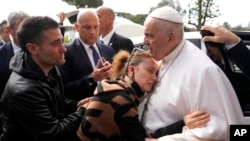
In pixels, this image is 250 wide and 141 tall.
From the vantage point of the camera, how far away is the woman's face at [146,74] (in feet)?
9.25

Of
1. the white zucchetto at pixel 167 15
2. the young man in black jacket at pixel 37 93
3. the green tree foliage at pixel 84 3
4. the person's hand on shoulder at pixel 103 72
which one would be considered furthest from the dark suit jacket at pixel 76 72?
the green tree foliage at pixel 84 3

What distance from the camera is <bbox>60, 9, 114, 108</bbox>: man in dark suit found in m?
3.69

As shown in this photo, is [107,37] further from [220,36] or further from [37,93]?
[37,93]

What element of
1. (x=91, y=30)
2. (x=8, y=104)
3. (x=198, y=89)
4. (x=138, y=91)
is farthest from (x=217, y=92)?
(x=91, y=30)

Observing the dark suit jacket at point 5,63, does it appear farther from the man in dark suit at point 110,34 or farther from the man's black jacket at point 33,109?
the man in dark suit at point 110,34

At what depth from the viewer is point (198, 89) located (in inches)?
101

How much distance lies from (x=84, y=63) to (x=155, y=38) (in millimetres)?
1538

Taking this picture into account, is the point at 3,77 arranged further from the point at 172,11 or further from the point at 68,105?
the point at 172,11

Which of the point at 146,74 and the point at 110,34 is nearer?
the point at 146,74

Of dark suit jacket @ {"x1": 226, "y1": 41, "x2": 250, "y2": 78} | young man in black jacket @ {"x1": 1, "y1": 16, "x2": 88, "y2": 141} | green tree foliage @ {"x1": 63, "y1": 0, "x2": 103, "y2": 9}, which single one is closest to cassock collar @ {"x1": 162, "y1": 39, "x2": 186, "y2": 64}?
dark suit jacket @ {"x1": 226, "y1": 41, "x2": 250, "y2": 78}

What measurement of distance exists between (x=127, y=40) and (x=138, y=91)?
2.61 meters

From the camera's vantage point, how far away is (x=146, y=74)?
2846mm

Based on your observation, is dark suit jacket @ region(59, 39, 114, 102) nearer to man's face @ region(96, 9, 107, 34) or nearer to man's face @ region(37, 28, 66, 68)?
man's face @ region(37, 28, 66, 68)

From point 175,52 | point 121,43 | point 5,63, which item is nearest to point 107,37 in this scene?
point 121,43
